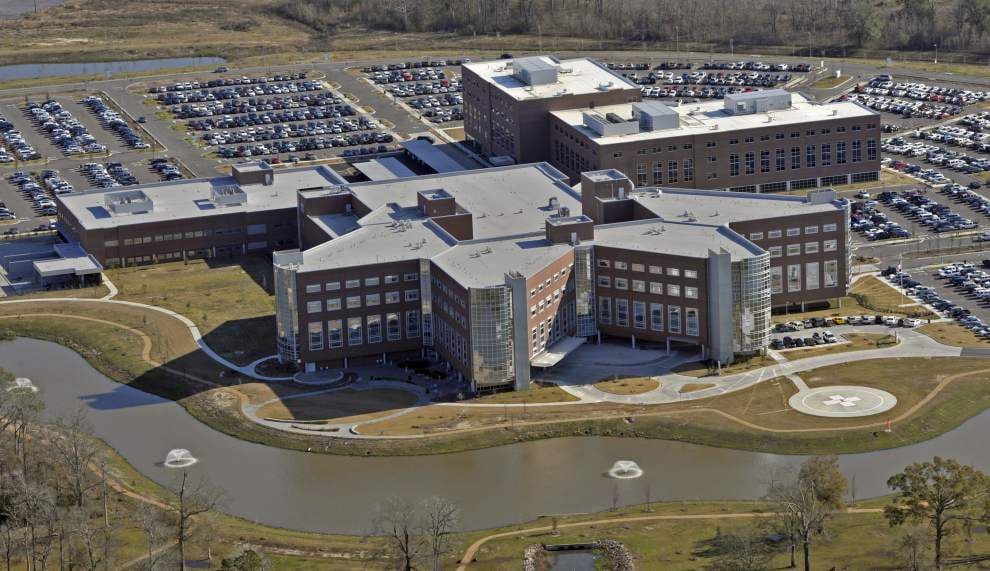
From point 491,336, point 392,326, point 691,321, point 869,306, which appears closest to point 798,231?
point 869,306

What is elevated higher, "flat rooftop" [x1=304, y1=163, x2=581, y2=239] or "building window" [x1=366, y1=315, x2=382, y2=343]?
"flat rooftop" [x1=304, y1=163, x2=581, y2=239]

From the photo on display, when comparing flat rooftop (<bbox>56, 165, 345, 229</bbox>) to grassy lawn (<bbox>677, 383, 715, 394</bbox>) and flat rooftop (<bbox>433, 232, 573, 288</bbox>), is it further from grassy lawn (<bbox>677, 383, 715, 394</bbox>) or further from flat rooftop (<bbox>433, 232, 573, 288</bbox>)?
grassy lawn (<bbox>677, 383, 715, 394</bbox>)

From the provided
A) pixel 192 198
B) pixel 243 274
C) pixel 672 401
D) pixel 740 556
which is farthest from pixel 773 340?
pixel 192 198

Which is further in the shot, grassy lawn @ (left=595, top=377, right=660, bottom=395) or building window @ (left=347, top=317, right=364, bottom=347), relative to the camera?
building window @ (left=347, top=317, right=364, bottom=347)

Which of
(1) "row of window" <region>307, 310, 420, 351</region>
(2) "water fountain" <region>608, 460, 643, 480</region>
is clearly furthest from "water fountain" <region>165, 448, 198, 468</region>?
(2) "water fountain" <region>608, 460, 643, 480</region>

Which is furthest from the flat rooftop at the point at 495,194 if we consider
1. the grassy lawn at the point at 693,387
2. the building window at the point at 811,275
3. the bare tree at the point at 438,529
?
the bare tree at the point at 438,529

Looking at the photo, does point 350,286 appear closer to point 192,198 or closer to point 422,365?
point 422,365
